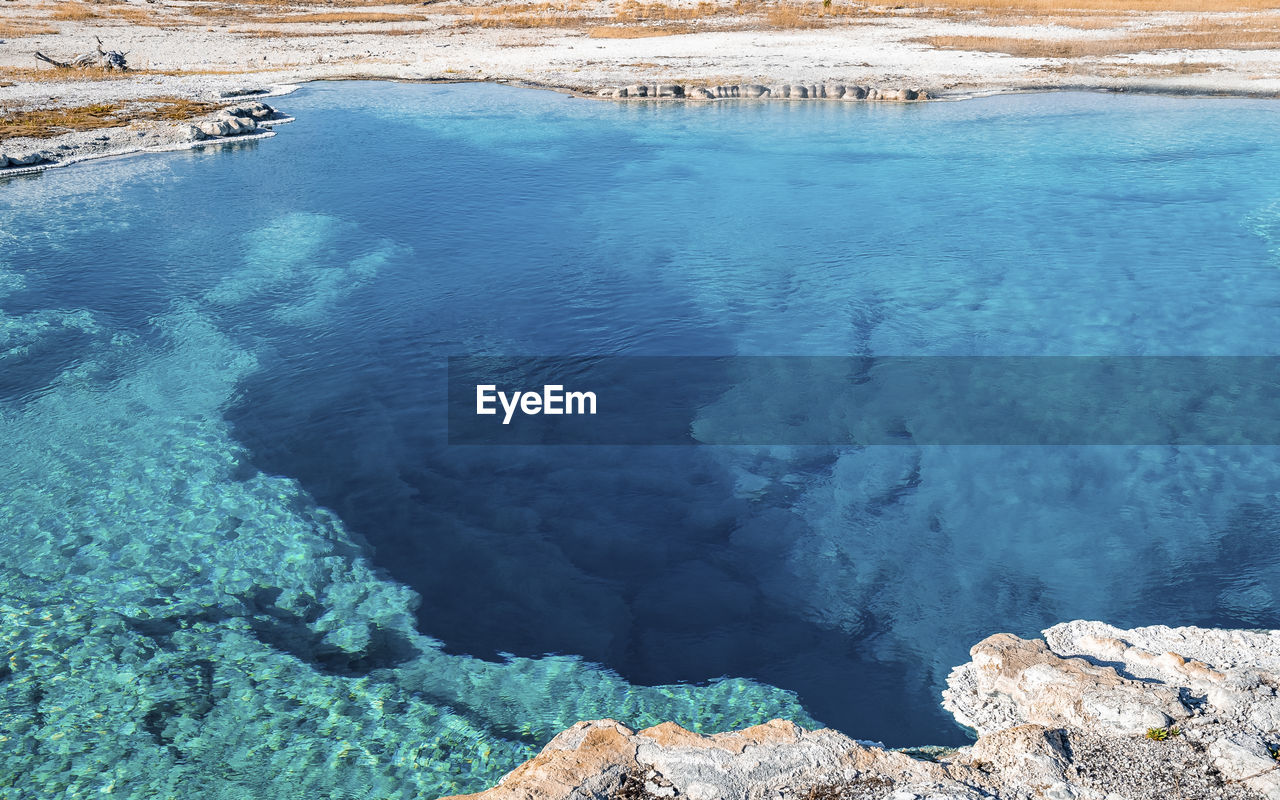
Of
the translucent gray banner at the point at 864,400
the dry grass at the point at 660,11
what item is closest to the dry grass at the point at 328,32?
Answer: the dry grass at the point at 660,11

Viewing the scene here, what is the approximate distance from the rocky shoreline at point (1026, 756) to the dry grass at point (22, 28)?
45.6m

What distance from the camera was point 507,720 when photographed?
22.4 ft

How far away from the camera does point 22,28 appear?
4062cm

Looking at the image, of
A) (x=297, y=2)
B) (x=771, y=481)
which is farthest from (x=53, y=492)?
(x=297, y=2)

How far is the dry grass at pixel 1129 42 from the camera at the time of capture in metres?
31.5

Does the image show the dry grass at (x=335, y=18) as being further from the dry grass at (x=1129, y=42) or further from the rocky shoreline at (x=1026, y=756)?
the rocky shoreline at (x=1026, y=756)

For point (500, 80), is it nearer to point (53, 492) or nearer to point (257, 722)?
point (53, 492)

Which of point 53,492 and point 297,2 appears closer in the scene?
point 53,492

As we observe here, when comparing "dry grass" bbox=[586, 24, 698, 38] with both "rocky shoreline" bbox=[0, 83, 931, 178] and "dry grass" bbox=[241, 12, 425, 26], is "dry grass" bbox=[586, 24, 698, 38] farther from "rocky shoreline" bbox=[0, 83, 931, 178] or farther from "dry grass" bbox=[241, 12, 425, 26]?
"dry grass" bbox=[241, 12, 425, 26]

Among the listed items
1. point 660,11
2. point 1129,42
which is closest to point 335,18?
point 660,11

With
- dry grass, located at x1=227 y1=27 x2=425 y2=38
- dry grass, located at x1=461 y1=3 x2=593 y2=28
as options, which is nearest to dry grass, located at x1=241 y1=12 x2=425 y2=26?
dry grass, located at x1=227 y1=27 x2=425 y2=38

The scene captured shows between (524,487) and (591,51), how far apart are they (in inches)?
1145

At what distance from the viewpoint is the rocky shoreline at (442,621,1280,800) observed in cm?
509

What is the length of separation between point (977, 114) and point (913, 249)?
431 inches
